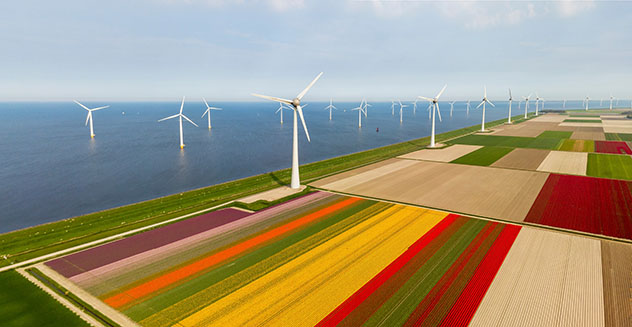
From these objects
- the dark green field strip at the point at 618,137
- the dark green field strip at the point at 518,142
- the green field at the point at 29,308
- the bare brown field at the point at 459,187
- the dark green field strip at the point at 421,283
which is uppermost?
the dark green field strip at the point at 618,137

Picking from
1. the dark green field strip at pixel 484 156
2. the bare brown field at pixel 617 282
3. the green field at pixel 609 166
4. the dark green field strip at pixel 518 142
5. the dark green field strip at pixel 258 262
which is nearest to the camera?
the bare brown field at pixel 617 282

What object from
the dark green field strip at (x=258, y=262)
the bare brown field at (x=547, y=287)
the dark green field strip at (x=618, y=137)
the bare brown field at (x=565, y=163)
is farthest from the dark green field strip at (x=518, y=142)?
the dark green field strip at (x=258, y=262)

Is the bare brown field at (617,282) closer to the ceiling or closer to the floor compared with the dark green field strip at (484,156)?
closer to the floor

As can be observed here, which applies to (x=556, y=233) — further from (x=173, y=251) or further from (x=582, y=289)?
(x=173, y=251)

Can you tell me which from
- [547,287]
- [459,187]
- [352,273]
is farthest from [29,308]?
[459,187]

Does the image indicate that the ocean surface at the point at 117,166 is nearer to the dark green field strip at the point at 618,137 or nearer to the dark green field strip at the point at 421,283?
the dark green field strip at the point at 421,283

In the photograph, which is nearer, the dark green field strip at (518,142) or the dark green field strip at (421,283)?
the dark green field strip at (421,283)
